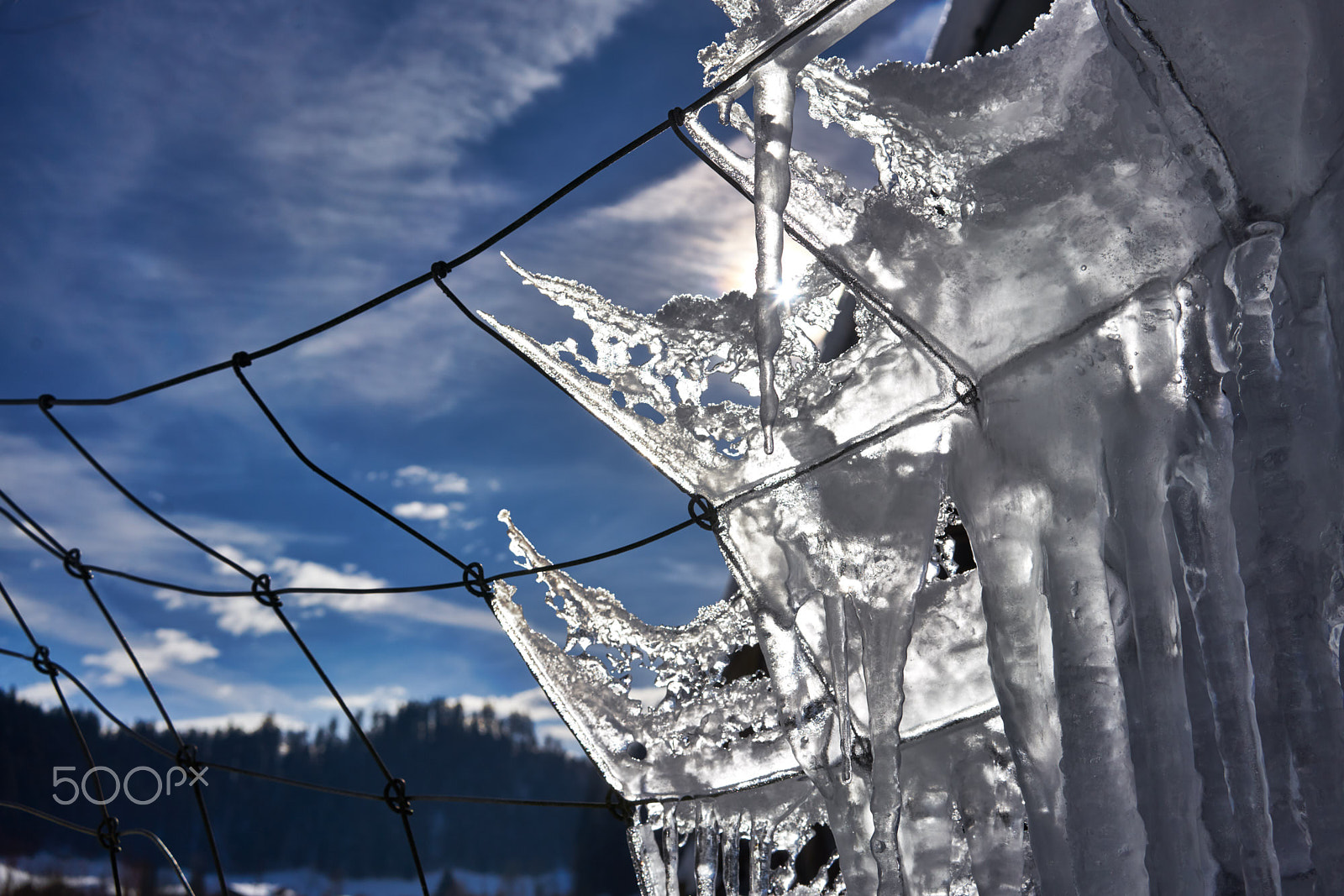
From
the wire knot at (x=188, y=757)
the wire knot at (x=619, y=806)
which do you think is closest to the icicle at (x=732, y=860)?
the wire knot at (x=619, y=806)

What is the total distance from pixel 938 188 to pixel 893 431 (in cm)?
27

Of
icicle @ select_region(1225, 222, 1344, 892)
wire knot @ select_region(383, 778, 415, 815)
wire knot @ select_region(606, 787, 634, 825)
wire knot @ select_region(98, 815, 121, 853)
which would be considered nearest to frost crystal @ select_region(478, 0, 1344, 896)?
icicle @ select_region(1225, 222, 1344, 892)

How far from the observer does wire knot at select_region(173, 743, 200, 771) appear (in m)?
1.54

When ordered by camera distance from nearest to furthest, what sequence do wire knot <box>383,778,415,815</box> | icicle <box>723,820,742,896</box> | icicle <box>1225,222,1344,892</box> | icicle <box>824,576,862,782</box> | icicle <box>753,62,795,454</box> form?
icicle <box>1225,222,1344,892</box> → icicle <box>753,62,795,454</box> → icicle <box>824,576,862,782</box> → icicle <box>723,820,742,896</box> → wire knot <box>383,778,415,815</box>

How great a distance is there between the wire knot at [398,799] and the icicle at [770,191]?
3.27 ft

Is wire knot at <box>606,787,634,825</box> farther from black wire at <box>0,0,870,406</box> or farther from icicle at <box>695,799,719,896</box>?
black wire at <box>0,0,870,406</box>

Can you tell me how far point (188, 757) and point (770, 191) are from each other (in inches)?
56.1

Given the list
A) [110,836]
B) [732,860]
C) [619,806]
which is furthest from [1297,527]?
[110,836]

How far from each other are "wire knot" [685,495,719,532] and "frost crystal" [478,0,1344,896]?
28 millimetres

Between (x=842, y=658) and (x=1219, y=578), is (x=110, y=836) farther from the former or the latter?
(x=1219, y=578)

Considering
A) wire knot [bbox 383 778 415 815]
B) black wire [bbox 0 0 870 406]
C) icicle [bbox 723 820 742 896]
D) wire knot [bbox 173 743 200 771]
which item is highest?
black wire [bbox 0 0 870 406]

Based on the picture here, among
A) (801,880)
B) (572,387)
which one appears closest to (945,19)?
(572,387)

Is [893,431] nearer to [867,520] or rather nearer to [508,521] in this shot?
[867,520]

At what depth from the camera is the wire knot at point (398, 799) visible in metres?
1.42
